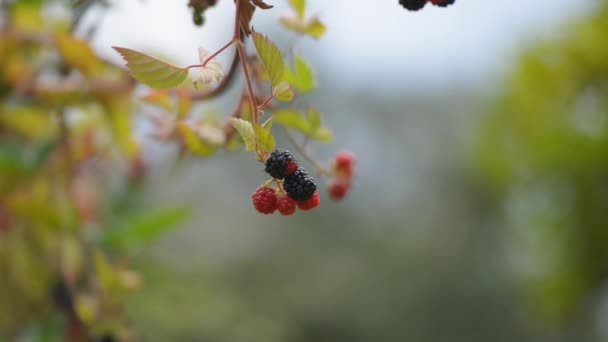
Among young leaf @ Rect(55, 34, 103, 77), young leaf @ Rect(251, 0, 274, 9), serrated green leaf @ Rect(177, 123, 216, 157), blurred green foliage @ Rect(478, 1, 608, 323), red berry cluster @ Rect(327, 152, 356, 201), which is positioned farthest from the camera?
blurred green foliage @ Rect(478, 1, 608, 323)

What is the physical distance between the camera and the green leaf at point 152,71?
48 centimetres

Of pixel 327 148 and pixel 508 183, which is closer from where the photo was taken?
pixel 508 183

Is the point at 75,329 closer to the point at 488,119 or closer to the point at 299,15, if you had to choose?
the point at 299,15

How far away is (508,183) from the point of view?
18.3 ft

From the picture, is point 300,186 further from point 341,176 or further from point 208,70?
point 341,176

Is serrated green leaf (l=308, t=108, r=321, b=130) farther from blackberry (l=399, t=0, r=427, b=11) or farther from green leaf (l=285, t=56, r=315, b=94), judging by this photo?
blackberry (l=399, t=0, r=427, b=11)

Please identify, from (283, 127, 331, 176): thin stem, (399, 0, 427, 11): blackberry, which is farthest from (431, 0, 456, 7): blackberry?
(283, 127, 331, 176): thin stem

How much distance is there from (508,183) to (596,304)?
1451 mm

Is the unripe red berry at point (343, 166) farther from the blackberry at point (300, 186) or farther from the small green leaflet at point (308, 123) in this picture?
the blackberry at point (300, 186)

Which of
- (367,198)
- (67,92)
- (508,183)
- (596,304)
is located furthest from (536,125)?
(67,92)

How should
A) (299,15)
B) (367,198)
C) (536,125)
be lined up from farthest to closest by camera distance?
(367,198), (536,125), (299,15)

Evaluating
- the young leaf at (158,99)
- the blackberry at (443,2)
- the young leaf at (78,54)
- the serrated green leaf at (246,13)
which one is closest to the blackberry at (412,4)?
the blackberry at (443,2)

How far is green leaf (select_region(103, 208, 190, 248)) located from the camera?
1035 mm

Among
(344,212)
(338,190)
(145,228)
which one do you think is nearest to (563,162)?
(344,212)
